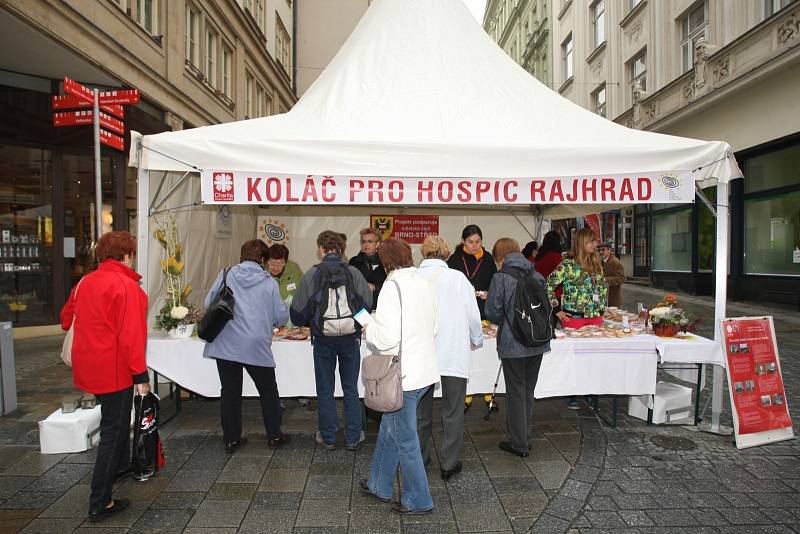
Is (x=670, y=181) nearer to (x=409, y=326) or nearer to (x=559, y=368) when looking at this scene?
(x=559, y=368)

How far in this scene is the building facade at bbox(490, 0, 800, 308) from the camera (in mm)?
12109

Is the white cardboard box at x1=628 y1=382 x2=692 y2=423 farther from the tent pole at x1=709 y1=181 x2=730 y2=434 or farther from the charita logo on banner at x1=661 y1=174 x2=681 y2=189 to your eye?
the charita logo on banner at x1=661 y1=174 x2=681 y2=189

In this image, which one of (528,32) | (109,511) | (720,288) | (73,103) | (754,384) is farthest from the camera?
(528,32)

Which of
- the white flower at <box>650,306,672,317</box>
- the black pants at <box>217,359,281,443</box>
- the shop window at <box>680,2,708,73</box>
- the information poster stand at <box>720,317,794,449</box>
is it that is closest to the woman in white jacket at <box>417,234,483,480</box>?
the black pants at <box>217,359,281,443</box>

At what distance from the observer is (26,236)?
31.5 feet

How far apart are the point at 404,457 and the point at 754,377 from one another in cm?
327

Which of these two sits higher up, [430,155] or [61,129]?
[61,129]

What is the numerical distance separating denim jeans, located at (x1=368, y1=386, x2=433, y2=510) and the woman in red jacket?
155cm

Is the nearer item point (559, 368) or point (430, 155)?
point (430, 155)

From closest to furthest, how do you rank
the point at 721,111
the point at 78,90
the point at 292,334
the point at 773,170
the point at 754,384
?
the point at 754,384, the point at 292,334, the point at 78,90, the point at 773,170, the point at 721,111

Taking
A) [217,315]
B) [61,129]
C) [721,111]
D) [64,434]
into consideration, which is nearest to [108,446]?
[217,315]

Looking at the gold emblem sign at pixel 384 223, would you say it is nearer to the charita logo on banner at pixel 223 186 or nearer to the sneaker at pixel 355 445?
the charita logo on banner at pixel 223 186

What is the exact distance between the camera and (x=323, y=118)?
5121mm

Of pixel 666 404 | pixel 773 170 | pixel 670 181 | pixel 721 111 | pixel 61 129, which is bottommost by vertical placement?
pixel 666 404
